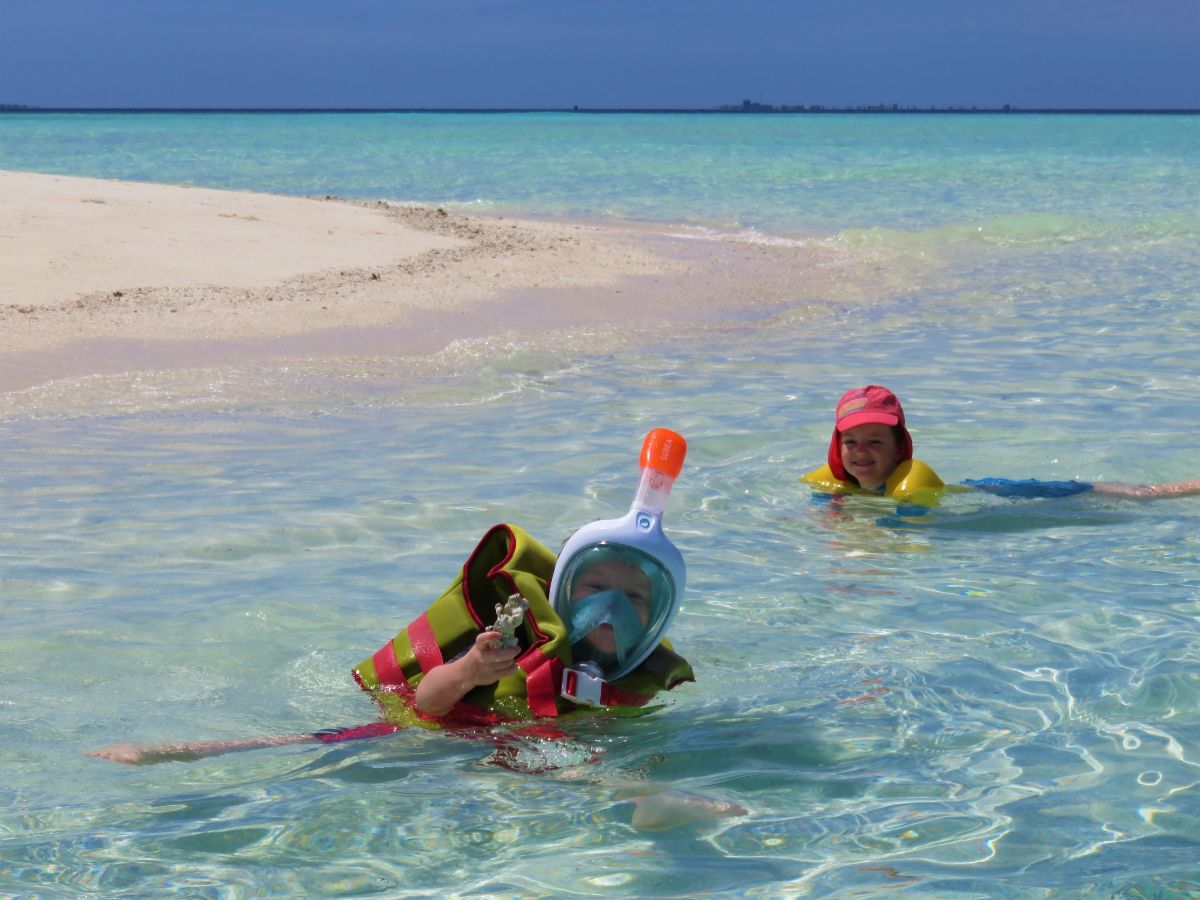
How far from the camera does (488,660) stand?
3.26 m

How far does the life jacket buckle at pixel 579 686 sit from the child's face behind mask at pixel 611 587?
4.2 inches

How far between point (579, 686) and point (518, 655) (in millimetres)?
167

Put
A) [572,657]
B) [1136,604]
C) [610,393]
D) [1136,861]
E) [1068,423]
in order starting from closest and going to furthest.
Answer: [1136,861]
[572,657]
[1136,604]
[1068,423]
[610,393]

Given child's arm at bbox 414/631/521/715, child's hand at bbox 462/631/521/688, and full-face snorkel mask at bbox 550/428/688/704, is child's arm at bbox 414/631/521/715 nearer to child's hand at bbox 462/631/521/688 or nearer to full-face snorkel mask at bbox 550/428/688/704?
child's hand at bbox 462/631/521/688

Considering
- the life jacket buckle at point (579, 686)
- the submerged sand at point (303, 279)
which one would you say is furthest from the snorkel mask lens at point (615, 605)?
the submerged sand at point (303, 279)

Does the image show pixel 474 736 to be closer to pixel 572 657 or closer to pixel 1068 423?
pixel 572 657

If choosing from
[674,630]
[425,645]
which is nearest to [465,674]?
[425,645]

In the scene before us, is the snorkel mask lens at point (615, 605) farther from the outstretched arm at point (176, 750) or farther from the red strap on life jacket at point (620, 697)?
the outstretched arm at point (176, 750)

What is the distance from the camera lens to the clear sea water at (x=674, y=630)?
9.68 feet

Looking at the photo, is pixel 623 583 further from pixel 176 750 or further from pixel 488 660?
pixel 176 750

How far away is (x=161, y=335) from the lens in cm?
922

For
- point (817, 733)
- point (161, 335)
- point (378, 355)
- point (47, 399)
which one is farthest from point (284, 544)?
point (161, 335)

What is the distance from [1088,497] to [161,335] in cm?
604

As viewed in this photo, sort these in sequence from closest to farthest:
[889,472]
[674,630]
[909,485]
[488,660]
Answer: [488,660], [674,630], [909,485], [889,472]
